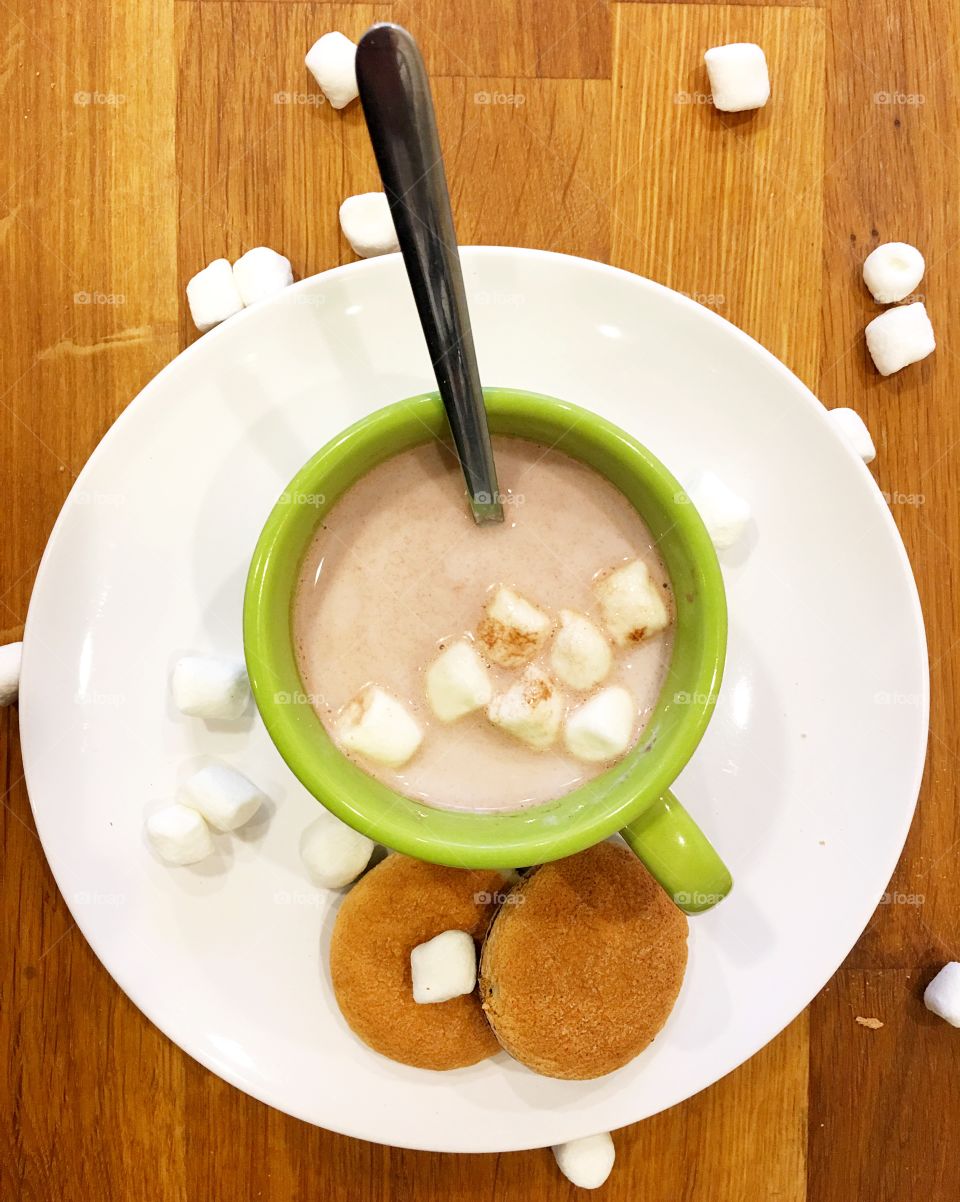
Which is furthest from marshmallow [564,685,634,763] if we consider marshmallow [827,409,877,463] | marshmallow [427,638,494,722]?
marshmallow [827,409,877,463]

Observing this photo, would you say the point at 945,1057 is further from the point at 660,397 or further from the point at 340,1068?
the point at 660,397

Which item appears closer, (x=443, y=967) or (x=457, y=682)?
(x=457, y=682)

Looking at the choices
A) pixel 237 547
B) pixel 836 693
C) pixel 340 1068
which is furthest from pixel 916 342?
pixel 340 1068

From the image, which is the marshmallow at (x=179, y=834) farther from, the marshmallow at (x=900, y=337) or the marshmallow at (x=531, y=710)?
the marshmallow at (x=900, y=337)

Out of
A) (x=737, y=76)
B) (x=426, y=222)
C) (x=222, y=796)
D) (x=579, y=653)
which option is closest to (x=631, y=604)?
(x=579, y=653)

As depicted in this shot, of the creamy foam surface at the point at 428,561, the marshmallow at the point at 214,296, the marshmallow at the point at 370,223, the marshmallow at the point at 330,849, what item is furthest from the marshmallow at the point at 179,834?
the marshmallow at the point at 370,223

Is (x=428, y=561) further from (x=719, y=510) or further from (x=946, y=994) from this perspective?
(x=946, y=994)
